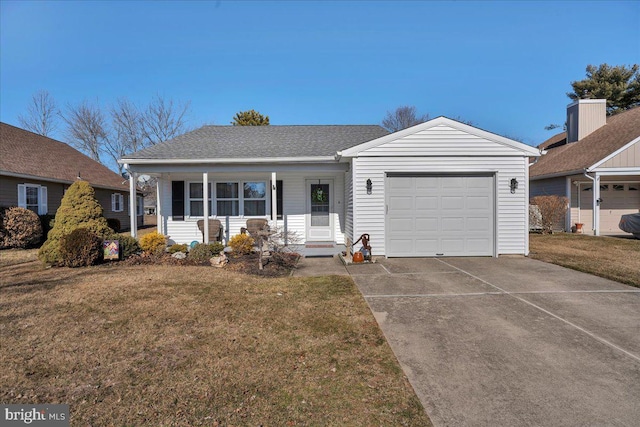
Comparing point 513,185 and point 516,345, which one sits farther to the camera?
point 513,185

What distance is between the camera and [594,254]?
9.45 m

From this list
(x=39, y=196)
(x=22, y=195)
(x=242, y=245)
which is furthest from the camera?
(x=39, y=196)

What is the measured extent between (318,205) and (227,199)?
10.5 feet

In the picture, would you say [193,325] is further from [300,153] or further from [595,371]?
[300,153]

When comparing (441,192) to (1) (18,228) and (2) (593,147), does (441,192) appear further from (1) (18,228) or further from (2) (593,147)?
(1) (18,228)

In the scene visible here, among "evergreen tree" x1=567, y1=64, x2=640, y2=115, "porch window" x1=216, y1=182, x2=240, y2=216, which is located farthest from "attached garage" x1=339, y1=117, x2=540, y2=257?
"evergreen tree" x1=567, y1=64, x2=640, y2=115

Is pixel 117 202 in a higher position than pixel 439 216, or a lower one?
higher

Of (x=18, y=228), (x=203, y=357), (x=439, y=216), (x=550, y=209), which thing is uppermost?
(x=550, y=209)

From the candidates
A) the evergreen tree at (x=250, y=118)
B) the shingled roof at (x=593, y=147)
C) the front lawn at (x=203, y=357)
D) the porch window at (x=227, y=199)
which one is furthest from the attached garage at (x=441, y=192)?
the evergreen tree at (x=250, y=118)

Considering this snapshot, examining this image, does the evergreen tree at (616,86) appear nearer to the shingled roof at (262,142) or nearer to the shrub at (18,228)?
the shingled roof at (262,142)

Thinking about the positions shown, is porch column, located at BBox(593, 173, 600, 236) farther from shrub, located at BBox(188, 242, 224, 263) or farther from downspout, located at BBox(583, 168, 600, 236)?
shrub, located at BBox(188, 242, 224, 263)

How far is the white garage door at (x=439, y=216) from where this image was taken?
897cm

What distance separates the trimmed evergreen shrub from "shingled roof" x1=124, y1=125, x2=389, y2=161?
1591mm

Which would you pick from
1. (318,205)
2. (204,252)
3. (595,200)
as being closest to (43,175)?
(204,252)
